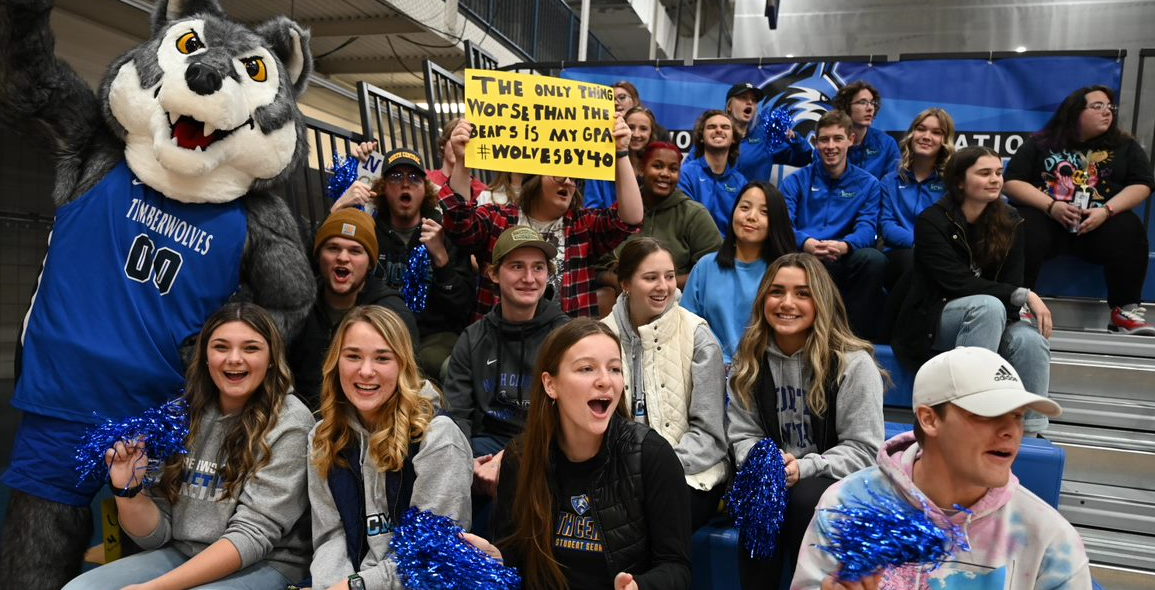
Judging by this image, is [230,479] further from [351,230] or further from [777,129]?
[777,129]

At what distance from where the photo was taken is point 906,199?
4129mm

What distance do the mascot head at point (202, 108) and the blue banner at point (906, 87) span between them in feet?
11.6

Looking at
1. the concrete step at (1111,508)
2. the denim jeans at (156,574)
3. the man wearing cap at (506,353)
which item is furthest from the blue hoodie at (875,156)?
the denim jeans at (156,574)

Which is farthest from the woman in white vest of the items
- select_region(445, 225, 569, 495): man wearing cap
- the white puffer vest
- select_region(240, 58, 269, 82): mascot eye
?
select_region(240, 58, 269, 82): mascot eye

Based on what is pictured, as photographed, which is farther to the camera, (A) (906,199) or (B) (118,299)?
(A) (906,199)

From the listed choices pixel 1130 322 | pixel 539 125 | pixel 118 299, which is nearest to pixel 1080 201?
pixel 1130 322

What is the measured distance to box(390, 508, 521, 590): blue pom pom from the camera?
1821 millimetres

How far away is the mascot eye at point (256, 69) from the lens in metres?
2.57

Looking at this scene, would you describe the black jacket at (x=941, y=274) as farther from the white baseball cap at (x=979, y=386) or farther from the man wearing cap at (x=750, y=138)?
the white baseball cap at (x=979, y=386)

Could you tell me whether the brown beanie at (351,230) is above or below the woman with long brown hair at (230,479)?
above

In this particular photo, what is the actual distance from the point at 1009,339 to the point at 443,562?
2525mm

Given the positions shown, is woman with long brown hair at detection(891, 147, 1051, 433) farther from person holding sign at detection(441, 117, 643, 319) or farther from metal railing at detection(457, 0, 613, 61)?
metal railing at detection(457, 0, 613, 61)

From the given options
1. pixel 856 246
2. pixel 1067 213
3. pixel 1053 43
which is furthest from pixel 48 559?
pixel 1053 43

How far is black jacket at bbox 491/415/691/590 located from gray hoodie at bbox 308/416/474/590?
19cm
